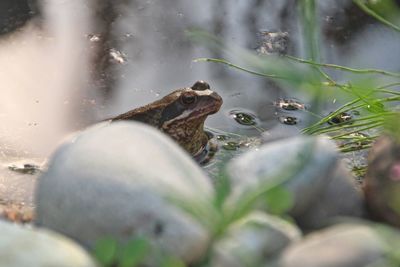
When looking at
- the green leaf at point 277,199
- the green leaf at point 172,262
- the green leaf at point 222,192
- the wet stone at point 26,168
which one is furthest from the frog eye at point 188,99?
the green leaf at point 222,192

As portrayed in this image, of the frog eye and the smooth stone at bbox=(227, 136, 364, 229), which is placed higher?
the smooth stone at bbox=(227, 136, 364, 229)

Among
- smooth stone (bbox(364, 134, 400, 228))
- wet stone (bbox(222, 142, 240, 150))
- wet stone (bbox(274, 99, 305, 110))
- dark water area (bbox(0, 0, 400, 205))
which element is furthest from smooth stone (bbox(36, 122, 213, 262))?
wet stone (bbox(274, 99, 305, 110))

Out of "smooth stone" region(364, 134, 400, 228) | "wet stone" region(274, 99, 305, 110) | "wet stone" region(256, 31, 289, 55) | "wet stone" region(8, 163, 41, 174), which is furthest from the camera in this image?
"wet stone" region(256, 31, 289, 55)

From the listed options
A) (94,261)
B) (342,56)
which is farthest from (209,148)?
(94,261)

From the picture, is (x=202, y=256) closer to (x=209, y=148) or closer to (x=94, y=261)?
(x=94, y=261)

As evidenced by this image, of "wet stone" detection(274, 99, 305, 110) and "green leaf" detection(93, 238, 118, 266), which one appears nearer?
"green leaf" detection(93, 238, 118, 266)

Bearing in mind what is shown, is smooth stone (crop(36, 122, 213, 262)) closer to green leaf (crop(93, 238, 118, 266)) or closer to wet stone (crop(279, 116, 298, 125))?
green leaf (crop(93, 238, 118, 266))
